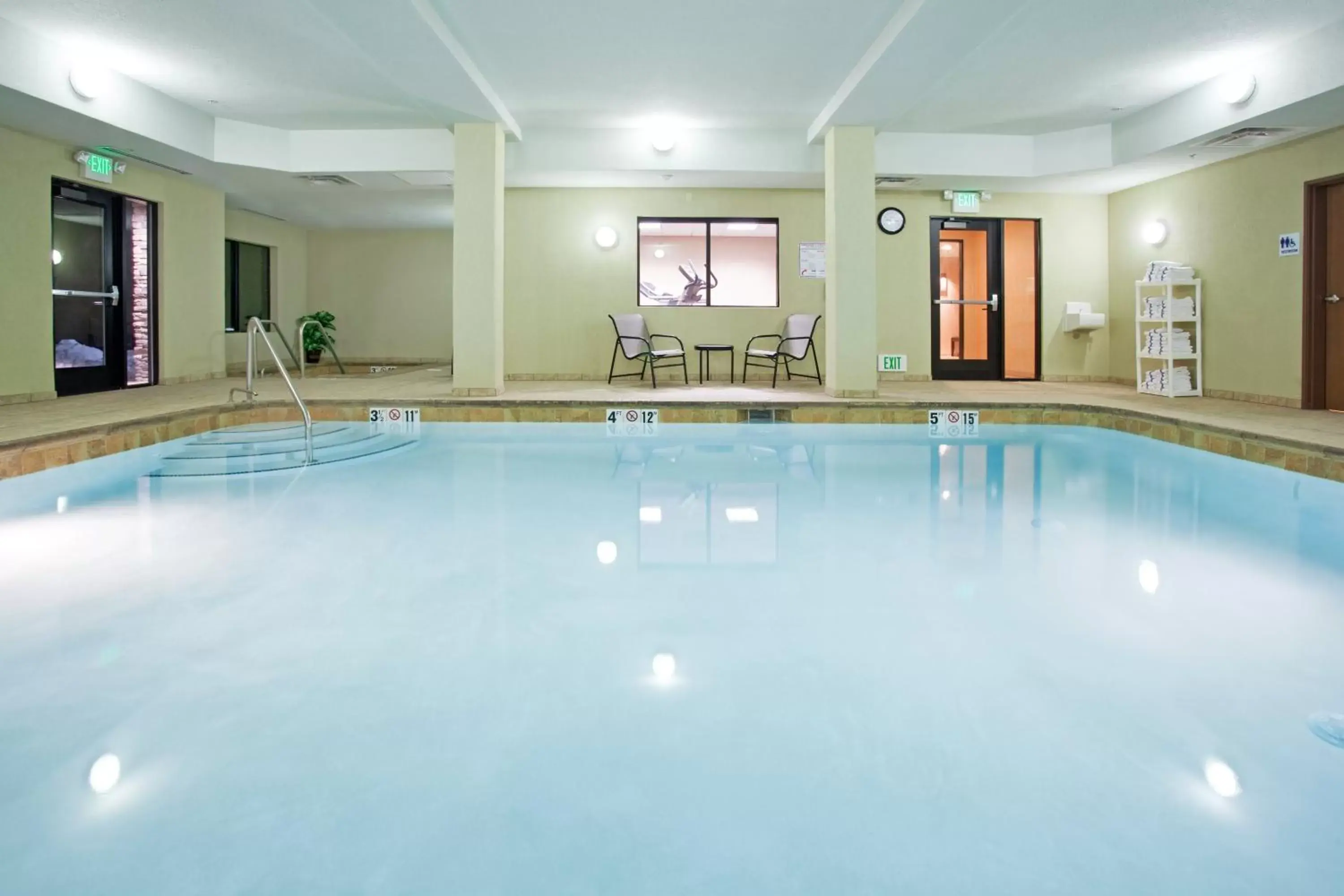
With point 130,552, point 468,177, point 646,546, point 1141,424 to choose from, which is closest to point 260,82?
point 468,177

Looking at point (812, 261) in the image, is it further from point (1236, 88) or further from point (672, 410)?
point (1236, 88)

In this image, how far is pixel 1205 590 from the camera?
2969 millimetres

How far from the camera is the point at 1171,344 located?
812cm

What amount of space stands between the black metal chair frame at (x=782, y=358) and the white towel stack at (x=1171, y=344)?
3.06 metres

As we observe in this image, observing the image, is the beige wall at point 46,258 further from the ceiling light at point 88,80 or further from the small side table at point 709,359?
the small side table at point 709,359

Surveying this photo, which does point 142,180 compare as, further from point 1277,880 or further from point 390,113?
point 1277,880

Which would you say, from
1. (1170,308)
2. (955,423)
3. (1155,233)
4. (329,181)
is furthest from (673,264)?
(1170,308)

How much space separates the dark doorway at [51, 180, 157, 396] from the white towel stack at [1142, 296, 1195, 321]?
30.6 feet

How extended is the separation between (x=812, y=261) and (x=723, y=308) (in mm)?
1071

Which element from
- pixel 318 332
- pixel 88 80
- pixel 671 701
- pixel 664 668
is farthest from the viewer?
pixel 318 332

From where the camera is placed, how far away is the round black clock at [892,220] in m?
9.82

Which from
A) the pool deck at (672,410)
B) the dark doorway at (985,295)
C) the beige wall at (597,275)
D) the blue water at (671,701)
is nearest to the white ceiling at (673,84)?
the beige wall at (597,275)

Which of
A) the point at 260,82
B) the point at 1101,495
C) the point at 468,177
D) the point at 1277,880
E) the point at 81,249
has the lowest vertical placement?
the point at 1277,880

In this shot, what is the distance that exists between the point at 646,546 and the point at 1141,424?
463cm
